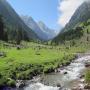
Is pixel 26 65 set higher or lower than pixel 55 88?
higher

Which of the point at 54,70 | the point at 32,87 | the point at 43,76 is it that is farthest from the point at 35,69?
the point at 32,87

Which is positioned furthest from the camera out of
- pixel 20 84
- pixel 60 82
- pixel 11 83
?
pixel 60 82

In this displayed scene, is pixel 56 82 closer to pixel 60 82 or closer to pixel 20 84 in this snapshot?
pixel 60 82

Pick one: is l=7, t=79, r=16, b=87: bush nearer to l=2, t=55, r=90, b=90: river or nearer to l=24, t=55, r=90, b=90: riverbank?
l=2, t=55, r=90, b=90: river

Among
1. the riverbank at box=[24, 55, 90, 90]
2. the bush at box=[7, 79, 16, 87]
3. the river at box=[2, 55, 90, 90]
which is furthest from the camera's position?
the river at box=[2, 55, 90, 90]

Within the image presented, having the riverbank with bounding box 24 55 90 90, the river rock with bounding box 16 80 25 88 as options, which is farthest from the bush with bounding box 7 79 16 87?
the riverbank with bounding box 24 55 90 90

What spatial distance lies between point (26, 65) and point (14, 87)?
2214cm

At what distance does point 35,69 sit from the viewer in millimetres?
88625

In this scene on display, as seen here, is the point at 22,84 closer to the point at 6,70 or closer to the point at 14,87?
the point at 14,87

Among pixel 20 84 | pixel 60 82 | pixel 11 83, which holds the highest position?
pixel 11 83

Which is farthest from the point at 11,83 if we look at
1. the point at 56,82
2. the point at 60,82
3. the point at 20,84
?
the point at 60,82

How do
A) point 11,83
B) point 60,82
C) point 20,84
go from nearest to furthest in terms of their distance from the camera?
point 11,83 < point 20,84 < point 60,82

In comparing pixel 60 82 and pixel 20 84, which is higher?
pixel 20 84

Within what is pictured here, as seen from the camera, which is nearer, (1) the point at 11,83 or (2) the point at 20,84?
(1) the point at 11,83
